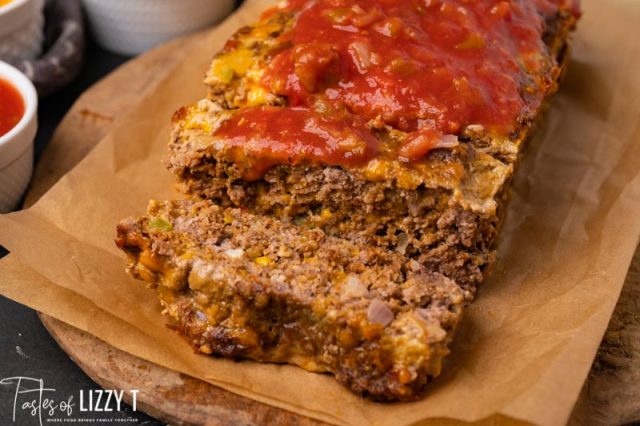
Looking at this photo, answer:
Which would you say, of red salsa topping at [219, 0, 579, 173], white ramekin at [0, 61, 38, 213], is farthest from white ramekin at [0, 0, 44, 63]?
red salsa topping at [219, 0, 579, 173]

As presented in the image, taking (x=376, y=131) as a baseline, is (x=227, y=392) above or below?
below

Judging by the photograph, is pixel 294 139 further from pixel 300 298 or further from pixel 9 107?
pixel 9 107

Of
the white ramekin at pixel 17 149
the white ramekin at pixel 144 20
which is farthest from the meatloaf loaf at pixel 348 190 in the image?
the white ramekin at pixel 144 20

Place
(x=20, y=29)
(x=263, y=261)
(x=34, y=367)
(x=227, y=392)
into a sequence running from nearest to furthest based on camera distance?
(x=227, y=392) → (x=263, y=261) → (x=34, y=367) → (x=20, y=29)

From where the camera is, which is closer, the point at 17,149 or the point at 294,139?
the point at 294,139

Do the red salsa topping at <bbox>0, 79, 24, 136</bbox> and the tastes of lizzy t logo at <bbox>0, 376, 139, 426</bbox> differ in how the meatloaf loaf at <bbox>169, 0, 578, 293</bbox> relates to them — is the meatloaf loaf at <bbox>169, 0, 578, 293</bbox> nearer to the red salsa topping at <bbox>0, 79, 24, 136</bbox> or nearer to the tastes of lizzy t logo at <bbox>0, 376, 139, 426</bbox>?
the red salsa topping at <bbox>0, 79, 24, 136</bbox>

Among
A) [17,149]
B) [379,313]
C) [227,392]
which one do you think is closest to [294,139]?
[379,313]

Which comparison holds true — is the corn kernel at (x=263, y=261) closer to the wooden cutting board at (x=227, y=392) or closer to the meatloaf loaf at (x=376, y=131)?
the meatloaf loaf at (x=376, y=131)

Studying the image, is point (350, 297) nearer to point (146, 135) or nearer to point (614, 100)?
point (146, 135)
